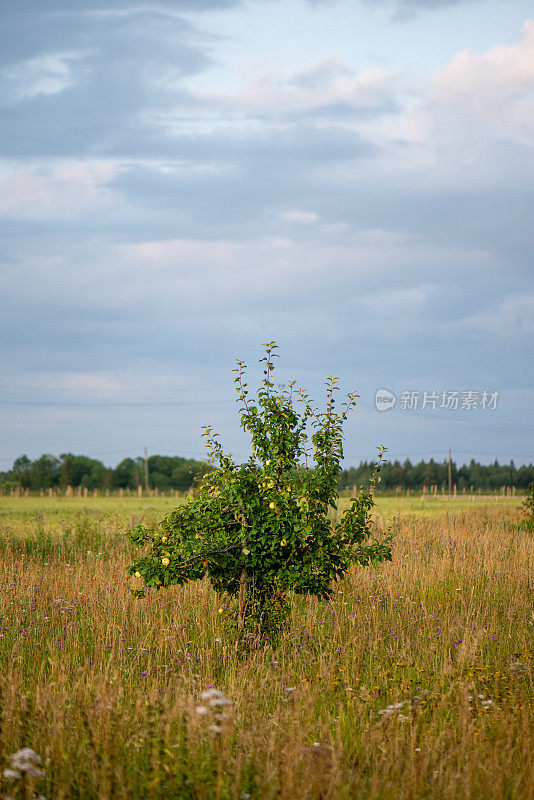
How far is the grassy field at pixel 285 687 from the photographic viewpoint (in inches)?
143

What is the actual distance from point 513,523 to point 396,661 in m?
16.3

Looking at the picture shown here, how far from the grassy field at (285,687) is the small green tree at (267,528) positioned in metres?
0.72

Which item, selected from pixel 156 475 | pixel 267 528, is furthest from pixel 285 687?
pixel 156 475

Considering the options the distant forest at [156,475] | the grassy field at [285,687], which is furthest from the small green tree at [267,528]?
the distant forest at [156,475]

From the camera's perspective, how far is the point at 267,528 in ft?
21.9

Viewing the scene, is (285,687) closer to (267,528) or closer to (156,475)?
(267,528)

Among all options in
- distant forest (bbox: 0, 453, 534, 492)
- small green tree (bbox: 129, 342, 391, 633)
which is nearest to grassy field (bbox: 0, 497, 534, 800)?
small green tree (bbox: 129, 342, 391, 633)

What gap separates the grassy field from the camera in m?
3.63

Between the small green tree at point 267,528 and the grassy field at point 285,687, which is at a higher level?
the small green tree at point 267,528

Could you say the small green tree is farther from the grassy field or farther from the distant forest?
the distant forest

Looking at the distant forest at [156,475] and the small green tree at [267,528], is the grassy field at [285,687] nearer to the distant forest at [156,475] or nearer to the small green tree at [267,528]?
the small green tree at [267,528]

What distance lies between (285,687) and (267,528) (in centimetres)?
150

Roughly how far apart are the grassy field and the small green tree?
2.36 feet

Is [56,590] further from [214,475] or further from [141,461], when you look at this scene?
[141,461]
